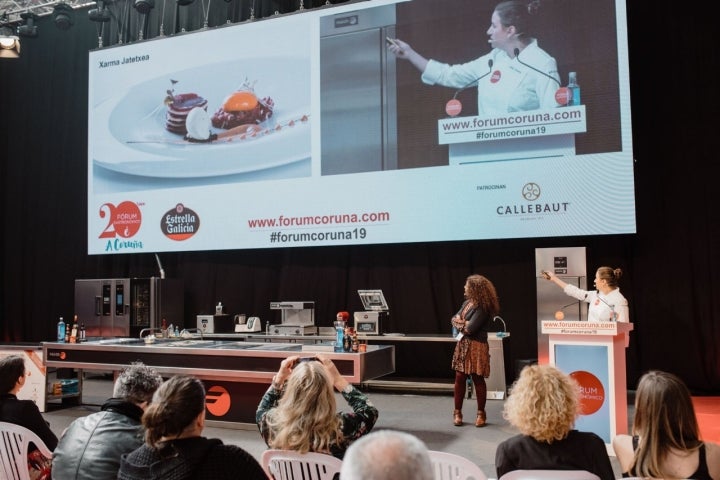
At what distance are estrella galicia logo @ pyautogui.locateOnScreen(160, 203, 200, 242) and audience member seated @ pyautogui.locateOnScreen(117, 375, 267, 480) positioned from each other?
5.87 metres

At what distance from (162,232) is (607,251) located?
5115 millimetres

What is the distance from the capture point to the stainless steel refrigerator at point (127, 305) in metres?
8.01

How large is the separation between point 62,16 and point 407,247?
5.01 meters

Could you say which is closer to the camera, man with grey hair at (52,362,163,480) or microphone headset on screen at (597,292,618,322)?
man with grey hair at (52,362,163,480)

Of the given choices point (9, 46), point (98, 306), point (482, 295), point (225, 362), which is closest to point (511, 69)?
point (482, 295)

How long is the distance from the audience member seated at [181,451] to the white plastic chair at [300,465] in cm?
34

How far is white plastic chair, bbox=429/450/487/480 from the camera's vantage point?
82.7 inches

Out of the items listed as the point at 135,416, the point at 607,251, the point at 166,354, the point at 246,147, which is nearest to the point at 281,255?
the point at 246,147

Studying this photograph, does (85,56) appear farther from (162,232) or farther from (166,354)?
(166,354)

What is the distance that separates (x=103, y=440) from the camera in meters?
2.23

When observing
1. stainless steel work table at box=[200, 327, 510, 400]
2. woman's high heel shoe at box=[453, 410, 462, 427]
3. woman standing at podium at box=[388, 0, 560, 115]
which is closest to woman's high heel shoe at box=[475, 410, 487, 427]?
woman's high heel shoe at box=[453, 410, 462, 427]

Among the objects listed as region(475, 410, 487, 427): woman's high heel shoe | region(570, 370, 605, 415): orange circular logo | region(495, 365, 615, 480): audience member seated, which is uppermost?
region(495, 365, 615, 480): audience member seated

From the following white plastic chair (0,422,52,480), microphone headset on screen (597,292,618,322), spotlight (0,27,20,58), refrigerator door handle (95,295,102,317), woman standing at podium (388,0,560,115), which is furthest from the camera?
refrigerator door handle (95,295,102,317)

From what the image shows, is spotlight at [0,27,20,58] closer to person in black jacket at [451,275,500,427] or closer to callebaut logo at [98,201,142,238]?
callebaut logo at [98,201,142,238]
